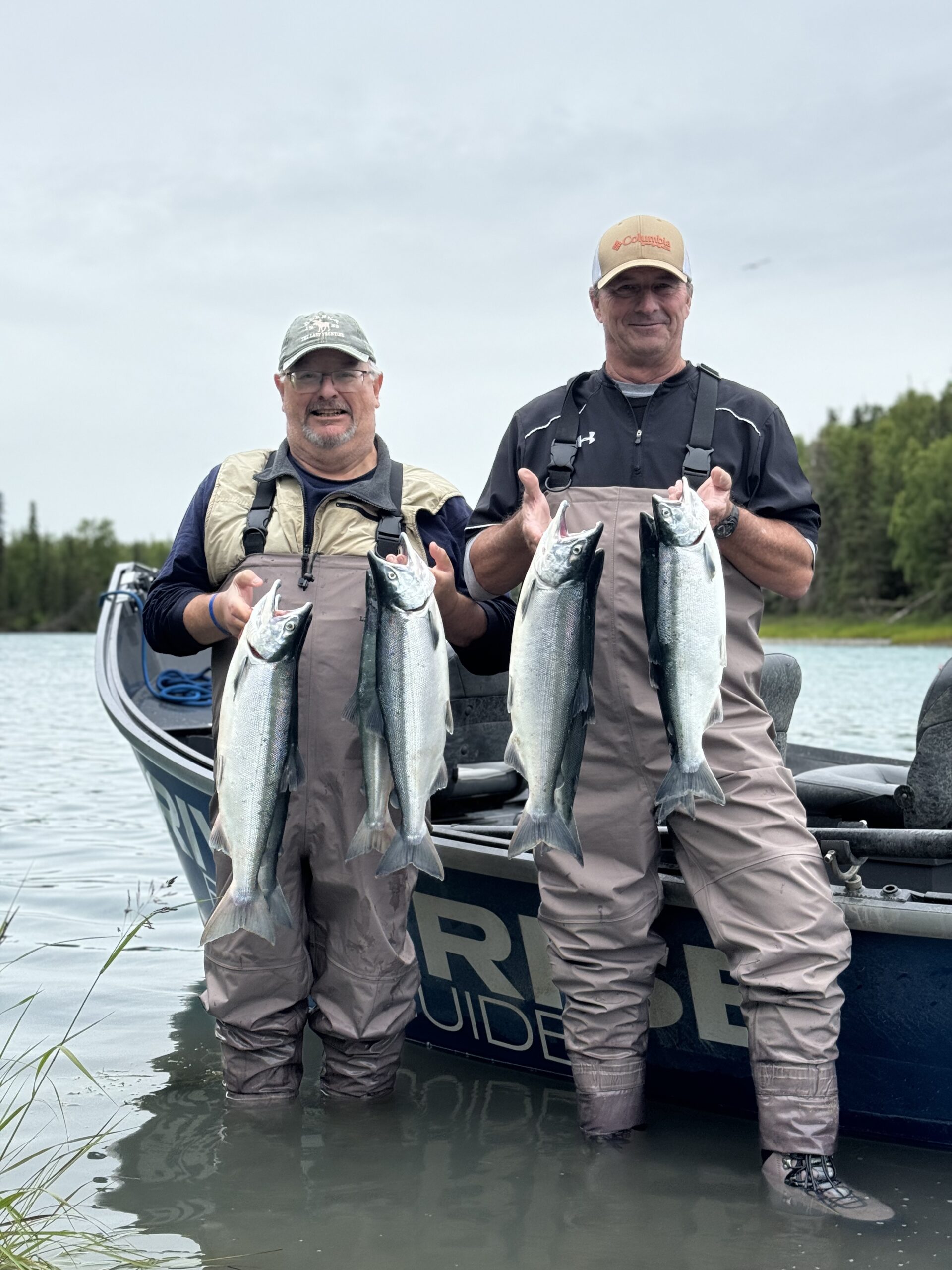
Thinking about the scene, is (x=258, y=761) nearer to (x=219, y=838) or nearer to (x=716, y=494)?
(x=219, y=838)

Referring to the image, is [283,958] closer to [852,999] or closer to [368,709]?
[368,709]

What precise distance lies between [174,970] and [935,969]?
4141mm

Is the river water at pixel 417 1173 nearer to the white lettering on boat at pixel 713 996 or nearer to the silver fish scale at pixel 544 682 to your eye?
the white lettering on boat at pixel 713 996

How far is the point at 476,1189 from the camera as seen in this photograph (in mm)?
4160

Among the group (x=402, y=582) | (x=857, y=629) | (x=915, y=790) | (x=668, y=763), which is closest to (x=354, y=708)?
(x=402, y=582)

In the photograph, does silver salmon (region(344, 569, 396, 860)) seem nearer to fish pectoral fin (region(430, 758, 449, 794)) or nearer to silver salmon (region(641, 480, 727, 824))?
fish pectoral fin (region(430, 758, 449, 794))

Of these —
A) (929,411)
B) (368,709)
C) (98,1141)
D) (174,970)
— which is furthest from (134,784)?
(929,411)

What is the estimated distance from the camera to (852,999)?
4035 millimetres

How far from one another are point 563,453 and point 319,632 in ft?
3.00

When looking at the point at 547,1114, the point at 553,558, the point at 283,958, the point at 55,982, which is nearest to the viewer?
the point at 553,558

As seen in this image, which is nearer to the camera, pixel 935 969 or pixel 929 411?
pixel 935 969

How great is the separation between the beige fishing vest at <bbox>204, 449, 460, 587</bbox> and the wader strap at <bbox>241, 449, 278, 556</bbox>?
2cm

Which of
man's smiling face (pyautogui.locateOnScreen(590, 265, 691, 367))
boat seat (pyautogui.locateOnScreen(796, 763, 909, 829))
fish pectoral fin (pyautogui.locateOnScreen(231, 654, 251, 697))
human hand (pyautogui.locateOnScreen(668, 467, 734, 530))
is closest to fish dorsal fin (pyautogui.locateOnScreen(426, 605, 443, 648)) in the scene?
fish pectoral fin (pyautogui.locateOnScreen(231, 654, 251, 697))

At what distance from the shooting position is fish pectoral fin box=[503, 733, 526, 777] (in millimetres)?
3781
